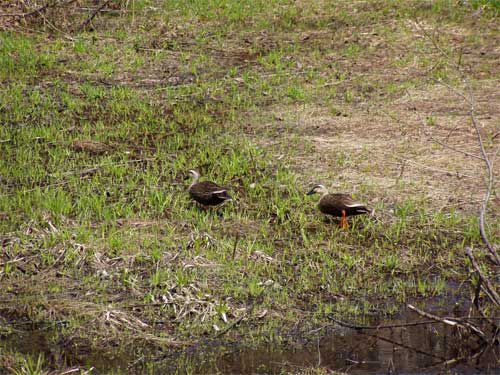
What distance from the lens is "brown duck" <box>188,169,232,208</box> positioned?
9094 millimetres

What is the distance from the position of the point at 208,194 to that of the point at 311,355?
9.76 feet

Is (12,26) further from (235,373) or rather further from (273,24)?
(235,373)

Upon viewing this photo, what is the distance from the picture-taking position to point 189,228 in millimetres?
8844

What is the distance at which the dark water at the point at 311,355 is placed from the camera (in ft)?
20.6

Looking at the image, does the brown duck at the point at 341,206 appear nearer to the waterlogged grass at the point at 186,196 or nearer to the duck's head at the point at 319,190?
the waterlogged grass at the point at 186,196

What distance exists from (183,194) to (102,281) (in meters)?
2.23

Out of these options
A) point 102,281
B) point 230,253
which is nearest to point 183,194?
point 230,253

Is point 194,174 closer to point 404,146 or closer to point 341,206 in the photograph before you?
point 341,206

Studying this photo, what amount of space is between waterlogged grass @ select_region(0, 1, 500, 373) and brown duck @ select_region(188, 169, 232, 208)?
155mm

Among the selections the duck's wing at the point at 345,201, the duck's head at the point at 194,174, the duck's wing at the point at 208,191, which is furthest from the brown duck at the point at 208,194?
the duck's wing at the point at 345,201

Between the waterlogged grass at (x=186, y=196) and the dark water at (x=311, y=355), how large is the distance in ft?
0.46

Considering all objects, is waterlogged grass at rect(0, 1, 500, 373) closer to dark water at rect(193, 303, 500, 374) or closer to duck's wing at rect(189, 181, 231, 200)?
duck's wing at rect(189, 181, 231, 200)

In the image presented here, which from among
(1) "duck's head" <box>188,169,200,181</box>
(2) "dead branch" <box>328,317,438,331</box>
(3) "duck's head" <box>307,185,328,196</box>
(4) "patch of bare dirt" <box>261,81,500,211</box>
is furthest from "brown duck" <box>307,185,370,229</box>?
(2) "dead branch" <box>328,317,438,331</box>

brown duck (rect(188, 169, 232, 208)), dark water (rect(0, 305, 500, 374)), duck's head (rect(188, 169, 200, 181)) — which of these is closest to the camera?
dark water (rect(0, 305, 500, 374))
